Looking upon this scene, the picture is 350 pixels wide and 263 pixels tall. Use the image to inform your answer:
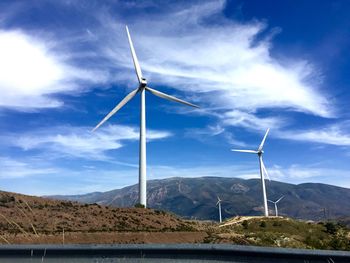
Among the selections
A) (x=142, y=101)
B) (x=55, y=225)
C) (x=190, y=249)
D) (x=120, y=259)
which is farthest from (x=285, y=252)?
(x=142, y=101)

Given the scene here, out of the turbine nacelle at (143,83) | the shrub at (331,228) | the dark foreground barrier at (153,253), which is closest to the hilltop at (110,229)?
the turbine nacelle at (143,83)

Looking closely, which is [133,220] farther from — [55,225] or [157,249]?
[157,249]

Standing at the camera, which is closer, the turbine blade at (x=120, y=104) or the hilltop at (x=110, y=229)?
the hilltop at (x=110, y=229)

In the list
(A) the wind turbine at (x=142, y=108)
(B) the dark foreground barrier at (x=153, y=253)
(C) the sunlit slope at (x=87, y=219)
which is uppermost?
(A) the wind turbine at (x=142, y=108)

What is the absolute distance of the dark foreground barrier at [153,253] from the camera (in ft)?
28.5

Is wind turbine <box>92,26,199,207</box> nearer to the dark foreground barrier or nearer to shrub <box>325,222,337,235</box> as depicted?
shrub <box>325,222,337,235</box>

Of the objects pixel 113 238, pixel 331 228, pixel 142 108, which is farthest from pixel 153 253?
pixel 331 228

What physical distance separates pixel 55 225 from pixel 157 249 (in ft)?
130

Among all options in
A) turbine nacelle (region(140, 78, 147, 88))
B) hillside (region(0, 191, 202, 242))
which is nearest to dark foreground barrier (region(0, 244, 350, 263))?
hillside (region(0, 191, 202, 242))

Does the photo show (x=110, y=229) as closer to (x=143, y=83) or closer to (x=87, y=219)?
(x=87, y=219)

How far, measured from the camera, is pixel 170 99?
215 feet

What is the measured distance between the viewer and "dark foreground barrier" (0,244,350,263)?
8688 mm

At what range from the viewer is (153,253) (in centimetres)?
927

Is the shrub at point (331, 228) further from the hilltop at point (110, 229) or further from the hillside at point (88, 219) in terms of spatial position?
the hillside at point (88, 219)
